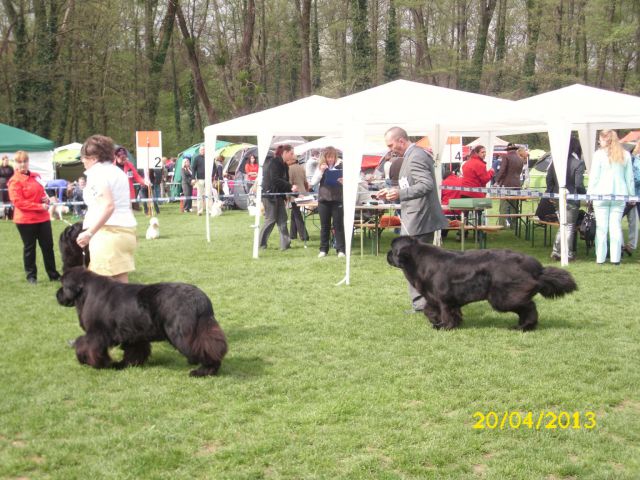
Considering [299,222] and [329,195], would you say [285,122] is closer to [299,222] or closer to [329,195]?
[329,195]

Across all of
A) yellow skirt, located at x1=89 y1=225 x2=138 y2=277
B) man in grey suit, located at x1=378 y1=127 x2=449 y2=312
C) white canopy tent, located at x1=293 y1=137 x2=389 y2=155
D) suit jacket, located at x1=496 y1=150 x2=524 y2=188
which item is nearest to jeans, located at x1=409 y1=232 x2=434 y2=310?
man in grey suit, located at x1=378 y1=127 x2=449 y2=312

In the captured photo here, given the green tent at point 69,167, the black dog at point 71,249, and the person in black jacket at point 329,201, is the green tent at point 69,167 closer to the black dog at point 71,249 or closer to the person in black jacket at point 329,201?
the person in black jacket at point 329,201

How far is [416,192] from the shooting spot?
21.9 ft

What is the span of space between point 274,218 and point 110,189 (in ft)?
22.5

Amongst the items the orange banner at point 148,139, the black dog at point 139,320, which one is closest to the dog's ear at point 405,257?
the black dog at point 139,320

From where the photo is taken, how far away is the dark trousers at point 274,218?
39.1 ft

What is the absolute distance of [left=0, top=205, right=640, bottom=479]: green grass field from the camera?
143 inches

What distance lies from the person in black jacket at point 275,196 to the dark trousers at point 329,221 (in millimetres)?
1079

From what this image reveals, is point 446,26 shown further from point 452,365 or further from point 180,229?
point 452,365

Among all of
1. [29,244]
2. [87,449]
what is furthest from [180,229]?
[87,449]

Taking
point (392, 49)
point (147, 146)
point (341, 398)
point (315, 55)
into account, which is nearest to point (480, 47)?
point (392, 49)

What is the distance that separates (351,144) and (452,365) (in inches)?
166

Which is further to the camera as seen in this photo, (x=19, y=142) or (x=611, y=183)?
(x=19, y=142)

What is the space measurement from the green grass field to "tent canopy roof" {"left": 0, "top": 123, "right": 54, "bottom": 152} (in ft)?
47.6
